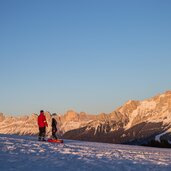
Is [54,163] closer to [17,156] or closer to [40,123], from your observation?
[17,156]

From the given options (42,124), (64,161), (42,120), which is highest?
(42,120)

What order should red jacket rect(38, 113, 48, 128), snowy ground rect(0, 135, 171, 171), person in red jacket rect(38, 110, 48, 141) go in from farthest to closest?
person in red jacket rect(38, 110, 48, 141), red jacket rect(38, 113, 48, 128), snowy ground rect(0, 135, 171, 171)

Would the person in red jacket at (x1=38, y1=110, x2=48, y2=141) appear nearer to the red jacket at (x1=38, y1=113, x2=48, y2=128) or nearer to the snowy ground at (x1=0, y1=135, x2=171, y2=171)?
the red jacket at (x1=38, y1=113, x2=48, y2=128)

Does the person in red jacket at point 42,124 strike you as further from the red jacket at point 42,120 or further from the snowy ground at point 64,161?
the snowy ground at point 64,161

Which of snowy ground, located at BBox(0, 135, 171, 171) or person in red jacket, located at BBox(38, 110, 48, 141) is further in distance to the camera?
person in red jacket, located at BBox(38, 110, 48, 141)

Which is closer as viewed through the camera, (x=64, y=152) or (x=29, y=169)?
(x=29, y=169)

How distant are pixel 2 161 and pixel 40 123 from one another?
2069 centimetres

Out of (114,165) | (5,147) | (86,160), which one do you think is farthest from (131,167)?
(5,147)

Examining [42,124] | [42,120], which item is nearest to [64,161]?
[42,120]

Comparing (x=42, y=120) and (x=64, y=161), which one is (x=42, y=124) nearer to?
(x=42, y=120)

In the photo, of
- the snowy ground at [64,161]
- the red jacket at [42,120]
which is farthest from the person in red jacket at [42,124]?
the snowy ground at [64,161]

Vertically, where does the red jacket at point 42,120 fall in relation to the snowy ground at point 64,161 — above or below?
above

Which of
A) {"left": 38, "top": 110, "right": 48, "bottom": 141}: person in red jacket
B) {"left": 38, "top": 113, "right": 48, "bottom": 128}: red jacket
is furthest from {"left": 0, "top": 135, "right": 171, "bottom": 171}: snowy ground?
{"left": 38, "top": 110, "right": 48, "bottom": 141}: person in red jacket

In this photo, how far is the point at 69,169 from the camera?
21.2 metres
